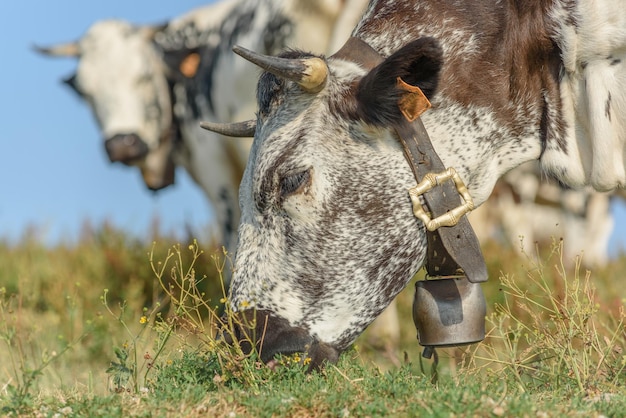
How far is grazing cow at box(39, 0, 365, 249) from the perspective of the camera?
673 centimetres

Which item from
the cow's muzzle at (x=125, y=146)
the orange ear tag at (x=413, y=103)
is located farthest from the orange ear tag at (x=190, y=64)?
the orange ear tag at (x=413, y=103)

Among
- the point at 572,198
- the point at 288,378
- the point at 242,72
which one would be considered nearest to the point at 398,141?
the point at 288,378

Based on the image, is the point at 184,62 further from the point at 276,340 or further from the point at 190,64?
the point at 276,340

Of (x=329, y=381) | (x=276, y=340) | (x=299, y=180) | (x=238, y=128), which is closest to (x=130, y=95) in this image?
(x=238, y=128)

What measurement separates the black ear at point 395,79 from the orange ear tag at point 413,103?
2cm

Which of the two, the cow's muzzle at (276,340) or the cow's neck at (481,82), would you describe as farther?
the cow's neck at (481,82)

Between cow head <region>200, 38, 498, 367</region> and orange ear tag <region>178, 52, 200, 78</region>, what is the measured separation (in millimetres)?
4466

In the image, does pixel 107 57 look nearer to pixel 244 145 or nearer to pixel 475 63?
pixel 244 145

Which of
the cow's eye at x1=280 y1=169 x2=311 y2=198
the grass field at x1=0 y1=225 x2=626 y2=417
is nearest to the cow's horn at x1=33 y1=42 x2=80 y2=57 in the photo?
the grass field at x1=0 y1=225 x2=626 y2=417

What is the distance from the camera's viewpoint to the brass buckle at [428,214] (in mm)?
3670

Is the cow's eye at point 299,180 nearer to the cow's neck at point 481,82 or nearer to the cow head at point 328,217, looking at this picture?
the cow head at point 328,217

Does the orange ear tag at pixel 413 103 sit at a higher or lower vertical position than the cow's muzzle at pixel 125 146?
higher

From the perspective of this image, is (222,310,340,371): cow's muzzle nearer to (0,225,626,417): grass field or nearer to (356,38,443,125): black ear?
(0,225,626,417): grass field

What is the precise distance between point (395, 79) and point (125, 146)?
16.8ft
